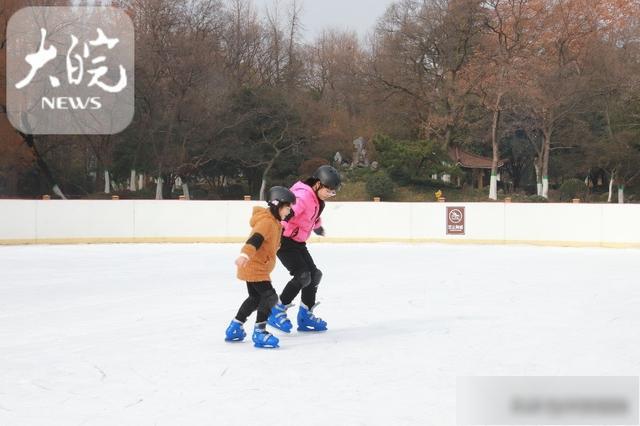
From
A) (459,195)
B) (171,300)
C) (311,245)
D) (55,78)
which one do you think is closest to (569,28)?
(459,195)

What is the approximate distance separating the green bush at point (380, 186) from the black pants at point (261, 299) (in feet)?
90.1

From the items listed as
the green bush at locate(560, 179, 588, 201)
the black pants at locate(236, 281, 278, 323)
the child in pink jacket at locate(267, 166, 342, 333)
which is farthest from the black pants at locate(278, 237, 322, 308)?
the green bush at locate(560, 179, 588, 201)

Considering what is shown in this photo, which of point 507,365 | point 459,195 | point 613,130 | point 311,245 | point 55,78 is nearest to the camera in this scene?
point 507,365

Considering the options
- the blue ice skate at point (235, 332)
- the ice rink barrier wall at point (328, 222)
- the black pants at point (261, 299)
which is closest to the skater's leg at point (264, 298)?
the black pants at point (261, 299)

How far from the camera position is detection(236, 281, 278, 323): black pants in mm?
5668

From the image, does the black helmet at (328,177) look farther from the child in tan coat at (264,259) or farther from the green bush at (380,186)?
the green bush at (380,186)

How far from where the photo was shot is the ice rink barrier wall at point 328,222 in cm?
1614

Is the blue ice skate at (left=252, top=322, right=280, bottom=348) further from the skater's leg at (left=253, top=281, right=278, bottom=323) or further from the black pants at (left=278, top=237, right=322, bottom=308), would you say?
the black pants at (left=278, top=237, right=322, bottom=308)

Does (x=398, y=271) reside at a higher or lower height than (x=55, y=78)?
lower

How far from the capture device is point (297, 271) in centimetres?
626

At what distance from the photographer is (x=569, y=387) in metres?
4.57

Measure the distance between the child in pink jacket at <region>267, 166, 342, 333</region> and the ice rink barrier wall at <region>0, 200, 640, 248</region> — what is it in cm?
1029

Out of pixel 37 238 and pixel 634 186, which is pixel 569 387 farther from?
pixel 634 186

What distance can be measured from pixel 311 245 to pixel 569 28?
94.1 feet
